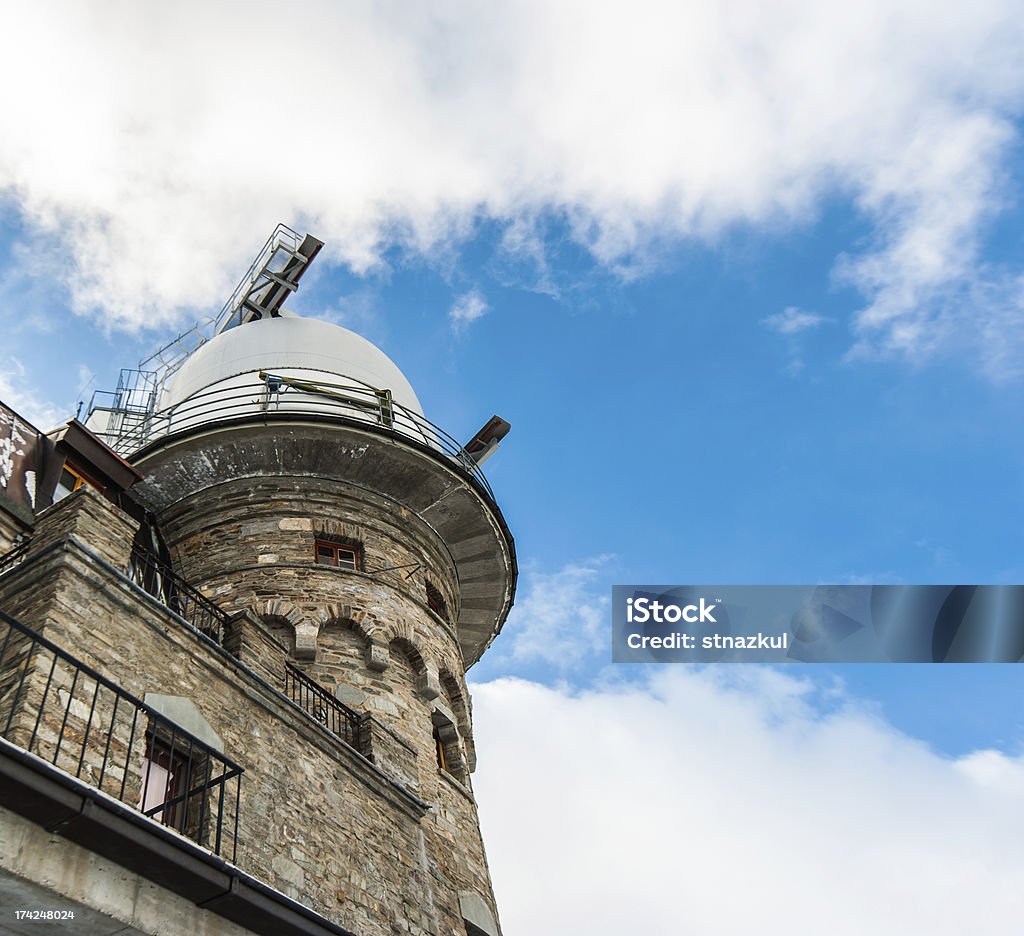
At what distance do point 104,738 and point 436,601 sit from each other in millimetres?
10106

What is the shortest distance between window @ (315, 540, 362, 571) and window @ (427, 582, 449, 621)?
4.97 feet

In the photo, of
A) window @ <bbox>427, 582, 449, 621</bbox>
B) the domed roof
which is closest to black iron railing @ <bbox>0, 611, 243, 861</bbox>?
window @ <bbox>427, 582, 449, 621</bbox>

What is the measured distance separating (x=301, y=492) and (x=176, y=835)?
11.2 meters

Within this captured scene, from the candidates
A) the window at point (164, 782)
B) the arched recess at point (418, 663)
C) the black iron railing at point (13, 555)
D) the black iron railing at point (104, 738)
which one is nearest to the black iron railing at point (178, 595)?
the black iron railing at point (13, 555)

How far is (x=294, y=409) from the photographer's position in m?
20.8

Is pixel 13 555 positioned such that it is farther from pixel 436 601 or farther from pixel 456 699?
pixel 436 601

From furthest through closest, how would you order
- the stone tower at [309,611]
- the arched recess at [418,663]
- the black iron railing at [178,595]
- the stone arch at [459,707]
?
the stone arch at [459,707], the arched recess at [418,663], the black iron railing at [178,595], the stone tower at [309,611]

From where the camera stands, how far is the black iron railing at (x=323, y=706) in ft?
48.8

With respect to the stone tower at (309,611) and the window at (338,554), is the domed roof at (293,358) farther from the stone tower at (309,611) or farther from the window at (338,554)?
the window at (338,554)

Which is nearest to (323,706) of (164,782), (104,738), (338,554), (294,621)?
(294,621)


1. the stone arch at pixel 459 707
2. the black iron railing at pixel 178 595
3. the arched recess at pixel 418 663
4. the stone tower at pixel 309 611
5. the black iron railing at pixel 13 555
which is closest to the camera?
the stone tower at pixel 309 611

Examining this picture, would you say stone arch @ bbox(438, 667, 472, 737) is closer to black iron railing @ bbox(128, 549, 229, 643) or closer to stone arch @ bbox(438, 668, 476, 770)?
stone arch @ bbox(438, 668, 476, 770)

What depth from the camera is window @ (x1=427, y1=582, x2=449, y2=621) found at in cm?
1992

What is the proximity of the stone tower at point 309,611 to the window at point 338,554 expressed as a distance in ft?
0.12
